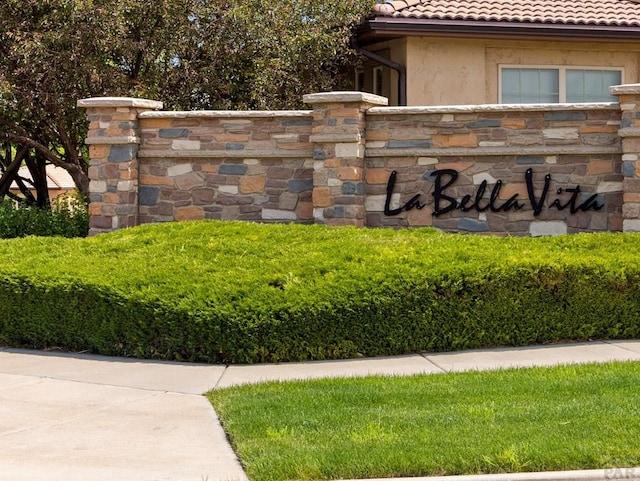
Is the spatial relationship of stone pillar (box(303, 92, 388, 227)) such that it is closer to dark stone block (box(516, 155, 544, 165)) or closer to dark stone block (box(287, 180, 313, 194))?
dark stone block (box(287, 180, 313, 194))

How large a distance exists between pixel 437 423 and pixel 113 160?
27.0ft

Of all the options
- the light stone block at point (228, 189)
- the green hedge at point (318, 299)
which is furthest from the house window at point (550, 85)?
the green hedge at point (318, 299)

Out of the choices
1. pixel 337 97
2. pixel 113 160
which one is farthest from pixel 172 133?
pixel 337 97

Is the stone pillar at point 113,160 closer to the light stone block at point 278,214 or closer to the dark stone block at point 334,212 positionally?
the light stone block at point 278,214

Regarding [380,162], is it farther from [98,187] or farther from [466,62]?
[466,62]

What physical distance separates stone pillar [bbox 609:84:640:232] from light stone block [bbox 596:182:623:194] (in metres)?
0.20

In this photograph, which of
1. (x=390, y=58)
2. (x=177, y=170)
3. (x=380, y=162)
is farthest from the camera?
(x=390, y=58)

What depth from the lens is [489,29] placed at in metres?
16.5

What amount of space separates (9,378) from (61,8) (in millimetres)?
8686

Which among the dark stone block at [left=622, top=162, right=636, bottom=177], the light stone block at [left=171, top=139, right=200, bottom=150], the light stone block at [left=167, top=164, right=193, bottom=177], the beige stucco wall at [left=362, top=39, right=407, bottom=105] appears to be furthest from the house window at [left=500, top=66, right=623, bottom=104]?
the light stone block at [left=167, top=164, right=193, bottom=177]

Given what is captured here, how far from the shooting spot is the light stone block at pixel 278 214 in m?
13.1

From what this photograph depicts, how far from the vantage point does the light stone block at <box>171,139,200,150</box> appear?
1323 cm

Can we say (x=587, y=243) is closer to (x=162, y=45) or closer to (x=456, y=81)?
(x=456, y=81)

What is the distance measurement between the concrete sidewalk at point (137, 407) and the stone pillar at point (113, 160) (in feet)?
13.4
